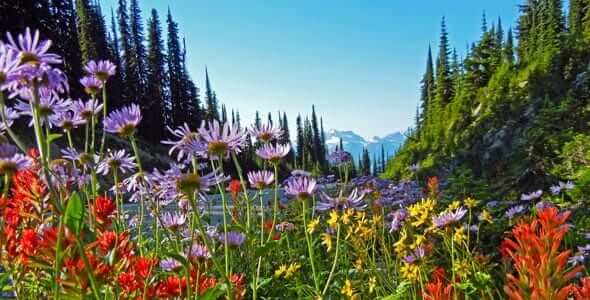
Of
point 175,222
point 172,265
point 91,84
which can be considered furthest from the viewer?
point 175,222

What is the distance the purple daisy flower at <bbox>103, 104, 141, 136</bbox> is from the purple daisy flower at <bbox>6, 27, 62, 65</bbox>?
1.53ft

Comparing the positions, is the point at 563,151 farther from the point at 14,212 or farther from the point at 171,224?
the point at 14,212

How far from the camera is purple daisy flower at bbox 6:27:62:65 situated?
1.14m

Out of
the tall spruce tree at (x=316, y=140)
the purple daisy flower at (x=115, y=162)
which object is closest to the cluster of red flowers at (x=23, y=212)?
the purple daisy flower at (x=115, y=162)

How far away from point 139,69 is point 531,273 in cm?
4870

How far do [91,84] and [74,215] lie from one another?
0.99 meters

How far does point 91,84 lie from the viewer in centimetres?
200

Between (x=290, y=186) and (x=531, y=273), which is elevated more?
(x=290, y=186)

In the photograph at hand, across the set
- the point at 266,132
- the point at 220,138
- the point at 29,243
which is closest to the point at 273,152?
the point at 266,132

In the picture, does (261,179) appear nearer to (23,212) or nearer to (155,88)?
(23,212)

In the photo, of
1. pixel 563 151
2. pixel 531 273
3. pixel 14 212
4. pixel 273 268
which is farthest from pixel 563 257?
pixel 563 151

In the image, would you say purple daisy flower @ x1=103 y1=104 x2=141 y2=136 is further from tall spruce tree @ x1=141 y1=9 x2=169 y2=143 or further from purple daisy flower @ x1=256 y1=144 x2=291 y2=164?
tall spruce tree @ x1=141 y1=9 x2=169 y2=143

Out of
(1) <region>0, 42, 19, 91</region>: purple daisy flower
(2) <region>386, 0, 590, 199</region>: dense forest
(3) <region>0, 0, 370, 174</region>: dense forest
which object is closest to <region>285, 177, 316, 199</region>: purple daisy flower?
(1) <region>0, 42, 19, 91</region>: purple daisy flower

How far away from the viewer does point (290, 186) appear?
2043mm
